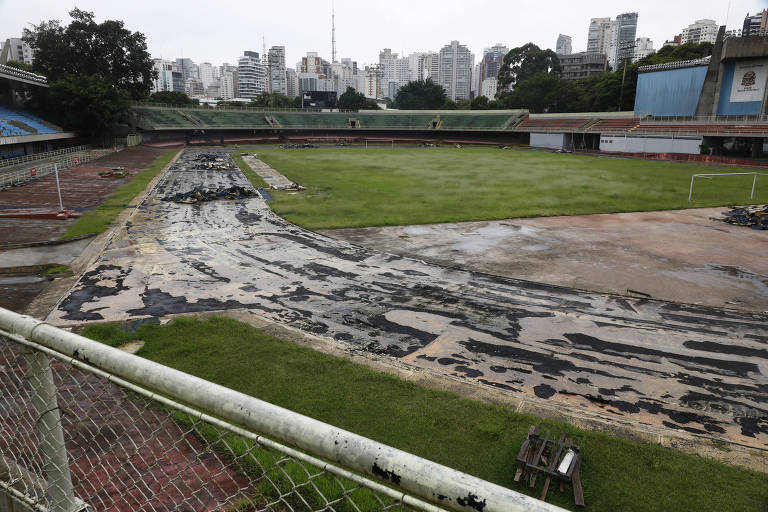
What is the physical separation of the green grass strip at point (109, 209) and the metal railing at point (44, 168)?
319 centimetres

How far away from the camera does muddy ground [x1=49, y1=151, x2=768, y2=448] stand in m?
9.74

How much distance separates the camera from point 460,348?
11664mm

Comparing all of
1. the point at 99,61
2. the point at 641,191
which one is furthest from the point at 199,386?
the point at 99,61

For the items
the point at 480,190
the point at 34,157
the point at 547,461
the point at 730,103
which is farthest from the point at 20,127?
the point at 730,103

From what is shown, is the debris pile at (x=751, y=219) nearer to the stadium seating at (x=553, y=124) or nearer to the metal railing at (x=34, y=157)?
the metal railing at (x=34, y=157)

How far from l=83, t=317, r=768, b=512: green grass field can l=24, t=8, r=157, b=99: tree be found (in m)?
72.1

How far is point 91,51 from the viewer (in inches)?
2901

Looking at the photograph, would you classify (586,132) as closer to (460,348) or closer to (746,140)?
(746,140)

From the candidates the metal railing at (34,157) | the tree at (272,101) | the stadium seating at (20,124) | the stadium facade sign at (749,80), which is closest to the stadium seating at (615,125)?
the stadium facade sign at (749,80)

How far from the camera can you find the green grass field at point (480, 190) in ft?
91.9

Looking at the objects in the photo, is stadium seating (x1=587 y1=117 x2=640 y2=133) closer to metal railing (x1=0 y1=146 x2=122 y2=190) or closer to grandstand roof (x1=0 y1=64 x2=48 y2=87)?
metal railing (x1=0 y1=146 x2=122 y2=190)

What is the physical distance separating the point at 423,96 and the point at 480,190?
3845 inches

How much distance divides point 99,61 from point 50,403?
8770 cm

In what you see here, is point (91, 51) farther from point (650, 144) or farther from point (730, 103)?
point (730, 103)
